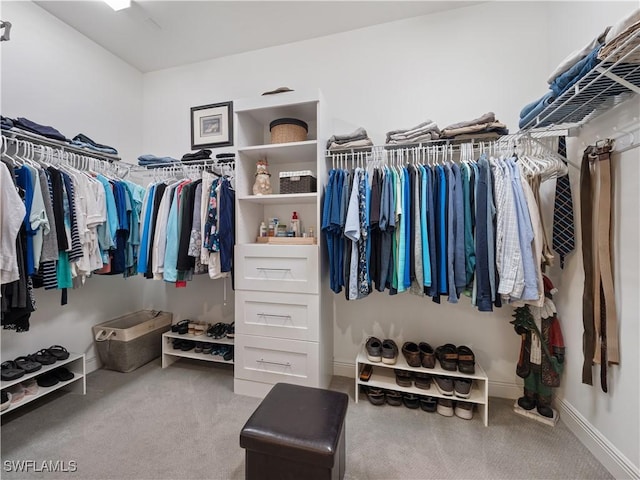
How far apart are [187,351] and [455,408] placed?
83.2 inches

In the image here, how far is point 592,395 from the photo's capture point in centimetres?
144

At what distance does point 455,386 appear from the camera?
1.71 metres

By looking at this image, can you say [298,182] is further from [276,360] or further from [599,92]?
[599,92]

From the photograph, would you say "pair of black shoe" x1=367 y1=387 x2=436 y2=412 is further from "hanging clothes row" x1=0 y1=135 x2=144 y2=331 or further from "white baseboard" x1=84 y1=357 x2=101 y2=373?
"white baseboard" x1=84 y1=357 x2=101 y2=373

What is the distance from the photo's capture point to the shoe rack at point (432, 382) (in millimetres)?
1656

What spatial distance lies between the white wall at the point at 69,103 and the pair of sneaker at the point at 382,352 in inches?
92.4

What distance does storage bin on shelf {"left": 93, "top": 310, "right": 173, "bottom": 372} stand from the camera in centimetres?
222

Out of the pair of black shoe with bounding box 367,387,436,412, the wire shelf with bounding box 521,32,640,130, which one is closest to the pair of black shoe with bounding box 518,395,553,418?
the pair of black shoe with bounding box 367,387,436,412

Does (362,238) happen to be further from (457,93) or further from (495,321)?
(457,93)

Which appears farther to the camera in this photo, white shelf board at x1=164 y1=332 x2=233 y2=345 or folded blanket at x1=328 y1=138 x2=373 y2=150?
white shelf board at x1=164 y1=332 x2=233 y2=345

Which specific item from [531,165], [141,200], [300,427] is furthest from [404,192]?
[141,200]

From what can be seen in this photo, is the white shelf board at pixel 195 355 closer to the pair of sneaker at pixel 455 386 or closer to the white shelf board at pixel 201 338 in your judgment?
the white shelf board at pixel 201 338

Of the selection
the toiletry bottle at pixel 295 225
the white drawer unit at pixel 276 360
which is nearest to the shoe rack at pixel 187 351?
the white drawer unit at pixel 276 360

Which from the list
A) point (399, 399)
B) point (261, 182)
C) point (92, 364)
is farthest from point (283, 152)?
point (92, 364)
